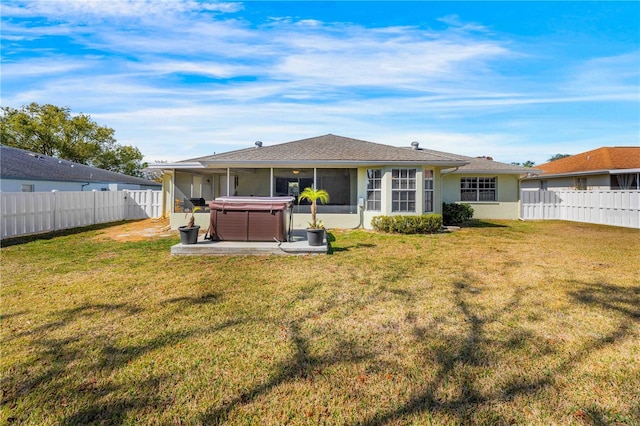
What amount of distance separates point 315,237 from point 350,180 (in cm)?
662

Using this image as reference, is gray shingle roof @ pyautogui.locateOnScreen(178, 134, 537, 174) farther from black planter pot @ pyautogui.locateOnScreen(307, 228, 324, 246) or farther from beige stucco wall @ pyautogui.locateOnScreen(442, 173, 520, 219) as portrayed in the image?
black planter pot @ pyautogui.locateOnScreen(307, 228, 324, 246)

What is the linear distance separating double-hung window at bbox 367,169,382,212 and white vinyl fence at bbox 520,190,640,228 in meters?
9.86

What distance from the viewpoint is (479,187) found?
55.6 ft

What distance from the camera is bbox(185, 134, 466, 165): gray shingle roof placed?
11.8 metres

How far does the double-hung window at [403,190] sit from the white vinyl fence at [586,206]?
9.08 m

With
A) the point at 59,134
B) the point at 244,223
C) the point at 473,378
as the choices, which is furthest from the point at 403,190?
the point at 59,134

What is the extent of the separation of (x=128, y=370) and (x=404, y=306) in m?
3.23

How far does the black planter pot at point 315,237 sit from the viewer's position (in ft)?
25.9

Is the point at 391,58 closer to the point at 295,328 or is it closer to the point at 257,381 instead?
the point at 295,328

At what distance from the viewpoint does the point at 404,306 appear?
4250 mm

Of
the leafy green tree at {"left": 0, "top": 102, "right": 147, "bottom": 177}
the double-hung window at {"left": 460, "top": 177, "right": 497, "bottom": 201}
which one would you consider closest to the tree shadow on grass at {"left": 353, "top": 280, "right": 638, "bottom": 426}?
the double-hung window at {"left": 460, "top": 177, "right": 497, "bottom": 201}

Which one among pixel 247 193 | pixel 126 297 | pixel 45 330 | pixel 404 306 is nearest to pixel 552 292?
pixel 404 306

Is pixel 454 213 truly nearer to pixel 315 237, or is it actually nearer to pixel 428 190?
pixel 428 190

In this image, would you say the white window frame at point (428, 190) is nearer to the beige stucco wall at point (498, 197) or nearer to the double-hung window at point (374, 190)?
the double-hung window at point (374, 190)
